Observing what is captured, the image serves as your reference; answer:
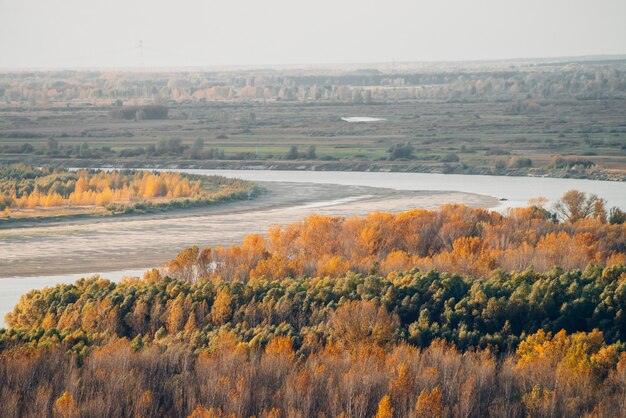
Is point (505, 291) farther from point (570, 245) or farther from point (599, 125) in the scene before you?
point (599, 125)

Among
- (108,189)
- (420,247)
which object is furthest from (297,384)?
(108,189)

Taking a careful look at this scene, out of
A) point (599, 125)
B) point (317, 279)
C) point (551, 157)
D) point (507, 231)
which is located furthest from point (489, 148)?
point (317, 279)

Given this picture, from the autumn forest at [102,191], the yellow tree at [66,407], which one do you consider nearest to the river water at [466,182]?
the autumn forest at [102,191]

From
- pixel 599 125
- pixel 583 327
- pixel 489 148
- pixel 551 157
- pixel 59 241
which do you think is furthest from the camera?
pixel 599 125

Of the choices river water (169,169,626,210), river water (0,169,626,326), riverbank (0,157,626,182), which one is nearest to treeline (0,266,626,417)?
river water (0,169,626,326)

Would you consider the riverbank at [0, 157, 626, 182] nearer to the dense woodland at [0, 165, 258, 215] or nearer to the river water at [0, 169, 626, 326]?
the river water at [0, 169, 626, 326]

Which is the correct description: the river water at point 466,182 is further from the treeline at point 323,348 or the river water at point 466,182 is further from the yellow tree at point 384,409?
the yellow tree at point 384,409
